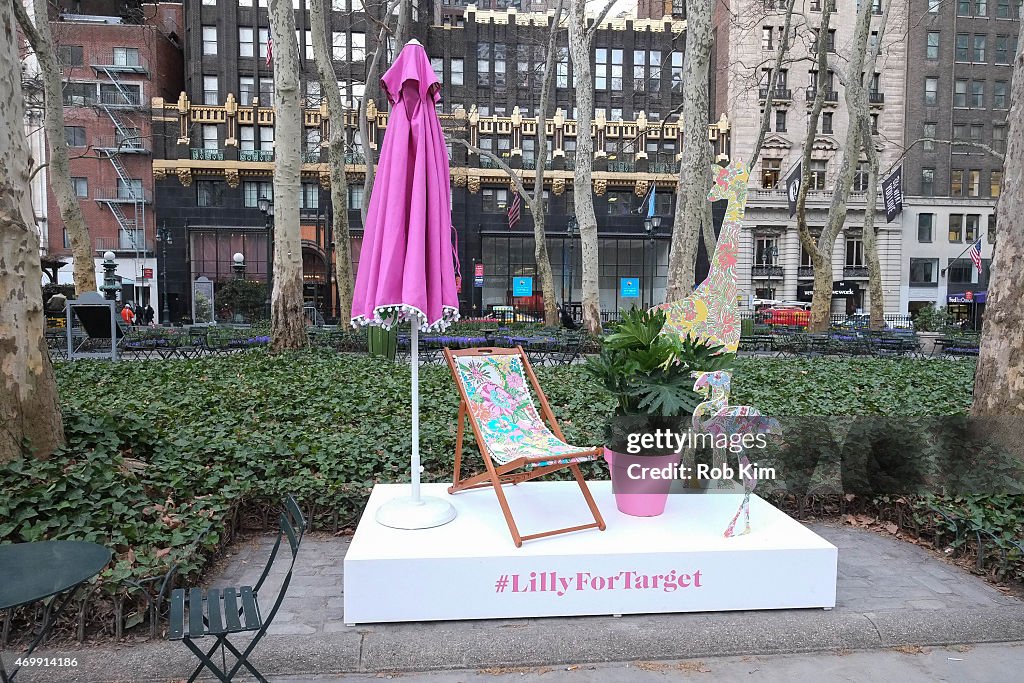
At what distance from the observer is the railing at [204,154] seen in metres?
36.8

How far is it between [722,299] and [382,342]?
35.4ft

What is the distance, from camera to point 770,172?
1757 inches

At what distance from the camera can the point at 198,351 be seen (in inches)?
588

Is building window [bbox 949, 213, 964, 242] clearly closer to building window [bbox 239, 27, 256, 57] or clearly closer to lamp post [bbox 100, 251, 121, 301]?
building window [bbox 239, 27, 256, 57]

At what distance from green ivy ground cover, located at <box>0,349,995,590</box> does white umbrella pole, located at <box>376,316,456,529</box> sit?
1.03 metres

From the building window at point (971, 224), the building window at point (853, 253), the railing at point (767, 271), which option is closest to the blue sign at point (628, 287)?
the railing at point (767, 271)

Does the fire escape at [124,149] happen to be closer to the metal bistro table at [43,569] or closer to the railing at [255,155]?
the railing at [255,155]

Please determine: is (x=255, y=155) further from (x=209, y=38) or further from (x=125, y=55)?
(x=125, y=55)

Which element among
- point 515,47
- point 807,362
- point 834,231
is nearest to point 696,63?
point 807,362

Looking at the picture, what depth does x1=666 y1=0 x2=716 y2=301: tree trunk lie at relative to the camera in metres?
11.5

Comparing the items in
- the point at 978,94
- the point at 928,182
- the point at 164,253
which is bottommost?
the point at 164,253

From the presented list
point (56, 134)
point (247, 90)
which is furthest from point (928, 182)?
point (56, 134)

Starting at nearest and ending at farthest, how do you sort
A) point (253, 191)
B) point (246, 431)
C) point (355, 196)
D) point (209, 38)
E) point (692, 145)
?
1. point (246, 431)
2. point (692, 145)
3. point (253, 191)
4. point (209, 38)
5. point (355, 196)

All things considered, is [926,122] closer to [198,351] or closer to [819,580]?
[198,351]
